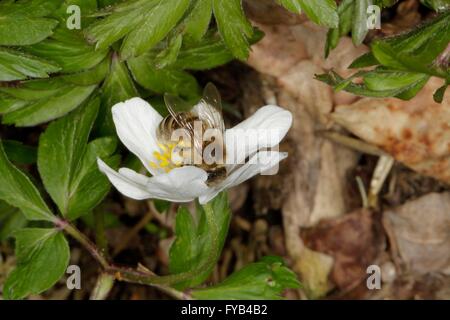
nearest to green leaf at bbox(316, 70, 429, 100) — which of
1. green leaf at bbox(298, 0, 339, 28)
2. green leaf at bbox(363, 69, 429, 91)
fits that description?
green leaf at bbox(363, 69, 429, 91)

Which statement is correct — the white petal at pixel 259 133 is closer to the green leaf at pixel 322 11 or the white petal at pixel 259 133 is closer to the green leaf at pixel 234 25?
the green leaf at pixel 234 25

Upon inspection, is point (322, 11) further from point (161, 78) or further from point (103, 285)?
point (103, 285)

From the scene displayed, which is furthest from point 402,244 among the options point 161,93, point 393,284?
point 161,93

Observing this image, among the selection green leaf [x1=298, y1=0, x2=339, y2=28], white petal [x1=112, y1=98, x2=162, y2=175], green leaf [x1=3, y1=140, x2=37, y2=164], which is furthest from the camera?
green leaf [x1=3, y1=140, x2=37, y2=164]

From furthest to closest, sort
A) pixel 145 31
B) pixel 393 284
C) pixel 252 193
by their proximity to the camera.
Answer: pixel 252 193 → pixel 393 284 → pixel 145 31

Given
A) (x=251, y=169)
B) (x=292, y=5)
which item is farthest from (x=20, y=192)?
(x=292, y=5)

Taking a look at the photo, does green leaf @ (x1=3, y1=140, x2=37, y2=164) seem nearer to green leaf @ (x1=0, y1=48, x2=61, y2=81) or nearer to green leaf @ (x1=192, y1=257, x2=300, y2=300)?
green leaf @ (x1=0, y1=48, x2=61, y2=81)
